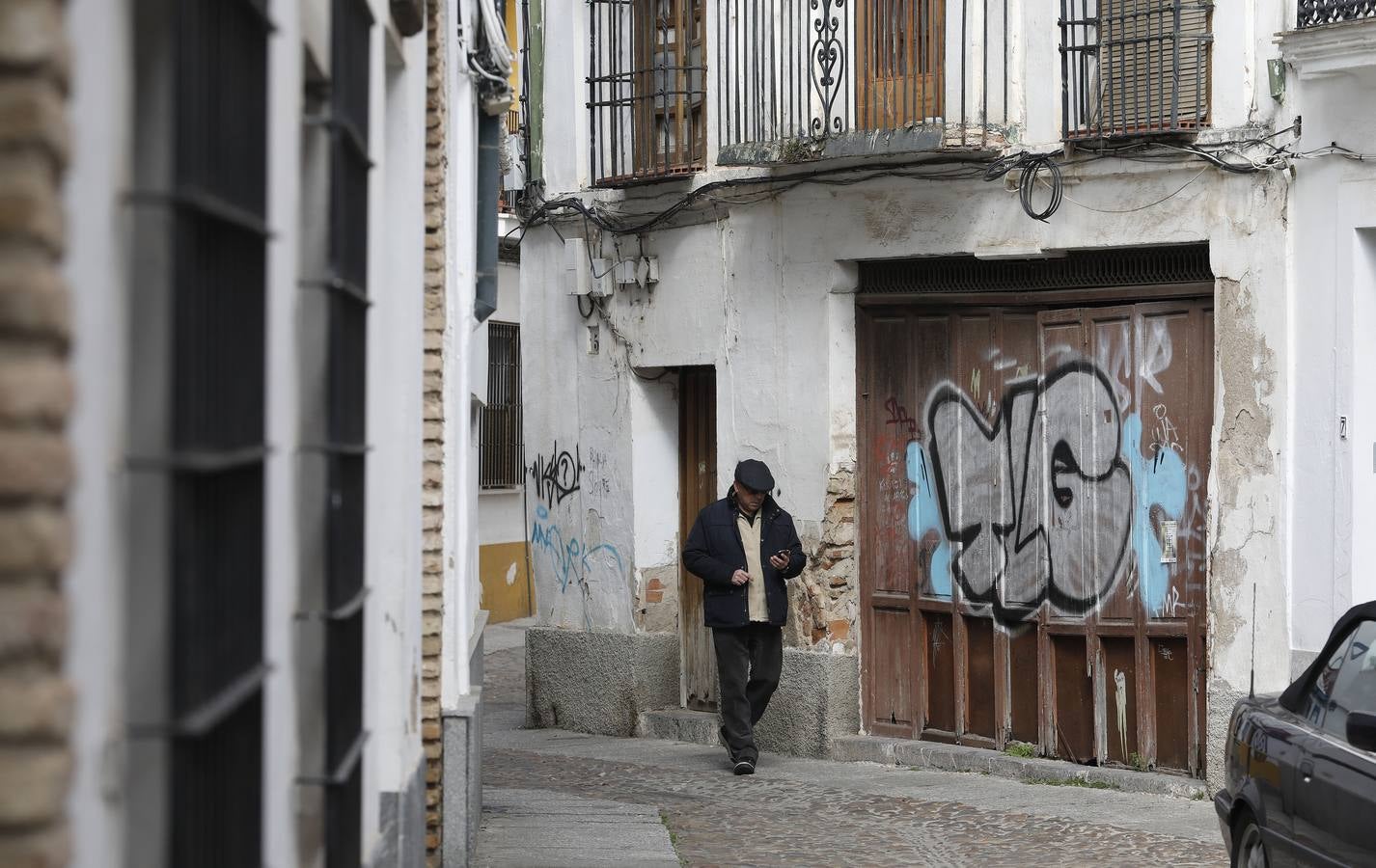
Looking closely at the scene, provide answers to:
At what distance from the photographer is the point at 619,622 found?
13.6m

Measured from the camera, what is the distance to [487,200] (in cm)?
998

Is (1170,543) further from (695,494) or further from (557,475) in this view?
(557,475)

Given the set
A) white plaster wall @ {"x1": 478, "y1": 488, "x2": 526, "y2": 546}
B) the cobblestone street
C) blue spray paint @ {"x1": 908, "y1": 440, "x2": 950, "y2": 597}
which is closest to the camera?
the cobblestone street

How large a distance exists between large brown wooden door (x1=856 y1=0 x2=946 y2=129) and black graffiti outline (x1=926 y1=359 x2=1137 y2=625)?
71.1 inches

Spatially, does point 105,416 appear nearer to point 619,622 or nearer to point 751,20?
point 751,20

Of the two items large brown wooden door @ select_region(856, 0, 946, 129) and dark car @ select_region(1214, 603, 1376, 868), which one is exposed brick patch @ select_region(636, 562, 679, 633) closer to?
large brown wooden door @ select_region(856, 0, 946, 129)

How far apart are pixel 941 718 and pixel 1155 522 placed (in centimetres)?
211

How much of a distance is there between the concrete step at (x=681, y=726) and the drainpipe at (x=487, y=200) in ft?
14.2

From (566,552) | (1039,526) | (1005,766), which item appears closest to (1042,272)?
(1039,526)

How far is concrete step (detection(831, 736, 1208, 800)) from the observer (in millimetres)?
10641

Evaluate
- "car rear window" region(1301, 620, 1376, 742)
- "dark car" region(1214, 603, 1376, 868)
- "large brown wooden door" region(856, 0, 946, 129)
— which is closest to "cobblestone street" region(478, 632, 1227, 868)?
"dark car" region(1214, 603, 1376, 868)

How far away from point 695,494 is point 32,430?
38.2 ft

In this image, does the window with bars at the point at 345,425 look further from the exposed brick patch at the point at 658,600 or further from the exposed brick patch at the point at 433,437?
the exposed brick patch at the point at 658,600

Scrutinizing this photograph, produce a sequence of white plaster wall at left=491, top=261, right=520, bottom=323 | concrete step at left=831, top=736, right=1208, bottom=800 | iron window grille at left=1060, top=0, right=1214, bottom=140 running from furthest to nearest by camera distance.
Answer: white plaster wall at left=491, top=261, right=520, bottom=323, concrete step at left=831, top=736, right=1208, bottom=800, iron window grille at left=1060, top=0, right=1214, bottom=140
